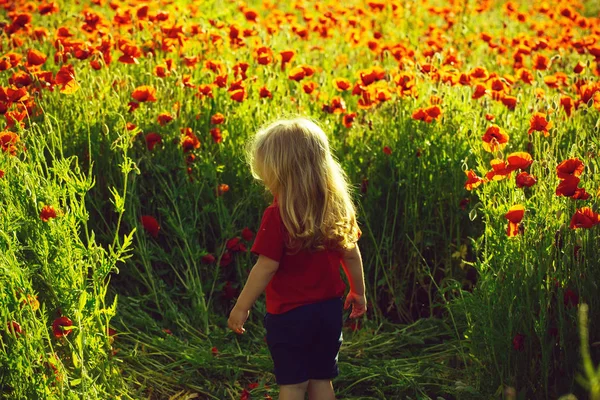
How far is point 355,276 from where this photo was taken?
8.70ft

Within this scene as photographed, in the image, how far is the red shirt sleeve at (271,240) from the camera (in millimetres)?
2426

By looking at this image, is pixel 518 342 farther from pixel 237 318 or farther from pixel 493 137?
pixel 237 318

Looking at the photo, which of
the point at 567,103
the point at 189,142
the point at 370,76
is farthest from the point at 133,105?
the point at 567,103

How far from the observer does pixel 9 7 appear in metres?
5.32

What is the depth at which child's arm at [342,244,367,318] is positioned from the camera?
103 inches

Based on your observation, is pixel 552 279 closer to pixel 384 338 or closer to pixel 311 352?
pixel 311 352

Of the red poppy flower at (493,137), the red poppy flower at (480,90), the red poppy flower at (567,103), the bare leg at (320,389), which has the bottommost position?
the bare leg at (320,389)

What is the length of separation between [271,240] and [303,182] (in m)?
0.20

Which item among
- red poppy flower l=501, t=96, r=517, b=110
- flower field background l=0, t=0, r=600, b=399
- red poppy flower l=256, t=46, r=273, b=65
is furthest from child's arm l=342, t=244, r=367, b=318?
red poppy flower l=256, t=46, r=273, b=65

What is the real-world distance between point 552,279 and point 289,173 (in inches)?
Result: 34.8

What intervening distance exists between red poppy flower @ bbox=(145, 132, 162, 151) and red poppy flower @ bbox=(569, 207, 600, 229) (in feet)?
6.05

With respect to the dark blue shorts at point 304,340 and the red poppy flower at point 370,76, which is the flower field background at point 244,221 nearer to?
the red poppy flower at point 370,76

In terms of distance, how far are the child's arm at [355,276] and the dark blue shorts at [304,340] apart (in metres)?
0.09

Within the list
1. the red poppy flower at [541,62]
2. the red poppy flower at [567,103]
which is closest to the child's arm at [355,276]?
the red poppy flower at [567,103]
